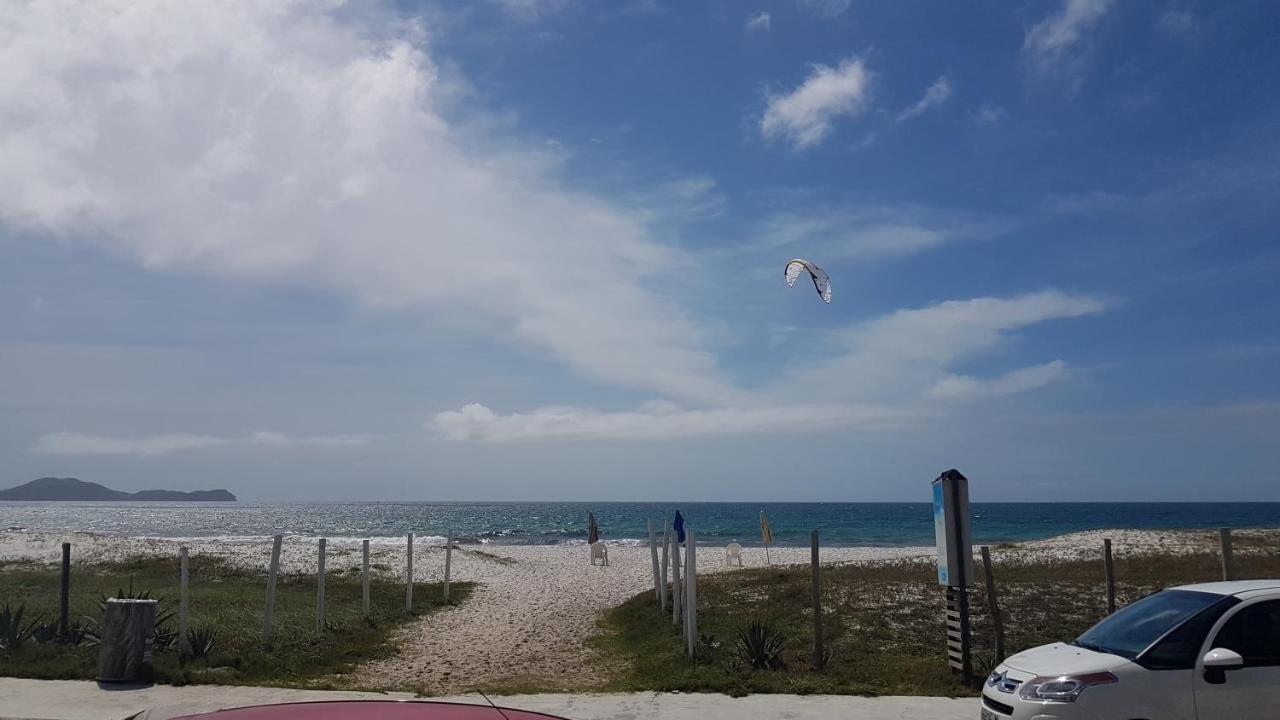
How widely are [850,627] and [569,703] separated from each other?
636 cm

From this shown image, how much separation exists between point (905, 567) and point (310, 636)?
57.2 ft

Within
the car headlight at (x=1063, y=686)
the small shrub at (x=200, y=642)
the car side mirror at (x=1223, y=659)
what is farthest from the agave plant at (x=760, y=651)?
the small shrub at (x=200, y=642)

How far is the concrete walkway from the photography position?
9.73 m

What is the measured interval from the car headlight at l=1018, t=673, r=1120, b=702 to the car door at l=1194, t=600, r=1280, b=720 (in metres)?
0.63

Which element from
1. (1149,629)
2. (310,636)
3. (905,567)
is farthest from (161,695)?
(905,567)

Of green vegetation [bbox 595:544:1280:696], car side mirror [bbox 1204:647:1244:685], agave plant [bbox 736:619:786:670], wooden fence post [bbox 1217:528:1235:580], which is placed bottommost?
green vegetation [bbox 595:544:1280:696]

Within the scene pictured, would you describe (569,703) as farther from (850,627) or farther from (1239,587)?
(1239,587)

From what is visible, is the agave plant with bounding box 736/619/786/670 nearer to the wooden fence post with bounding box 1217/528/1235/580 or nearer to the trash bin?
the wooden fence post with bounding box 1217/528/1235/580

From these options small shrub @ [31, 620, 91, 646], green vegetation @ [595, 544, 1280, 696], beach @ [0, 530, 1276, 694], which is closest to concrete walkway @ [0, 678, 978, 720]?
green vegetation @ [595, 544, 1280, 696]

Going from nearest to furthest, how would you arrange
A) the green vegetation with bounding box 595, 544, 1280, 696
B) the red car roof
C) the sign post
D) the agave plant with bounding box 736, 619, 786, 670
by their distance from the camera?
the red car roof, the sign post, the green vegetation with bounding box 595, 544, 1280, 696, the agave plant with bounding box 736, 619, 786, 670

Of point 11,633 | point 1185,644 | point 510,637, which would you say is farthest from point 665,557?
point 1185,644

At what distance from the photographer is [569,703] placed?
1043cm

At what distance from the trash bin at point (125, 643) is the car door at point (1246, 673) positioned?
36.6 ft

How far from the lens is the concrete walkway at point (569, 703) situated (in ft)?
31.9
